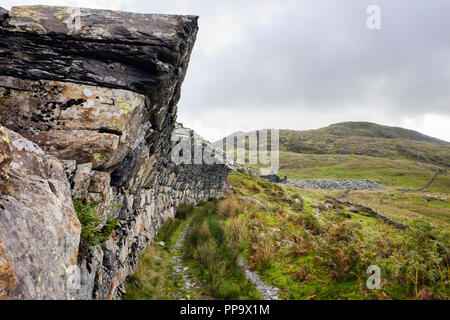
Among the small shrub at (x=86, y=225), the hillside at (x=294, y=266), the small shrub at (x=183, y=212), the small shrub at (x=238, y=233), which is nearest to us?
the small shrub at (x=86, y=225)

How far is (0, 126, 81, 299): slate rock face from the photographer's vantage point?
2.24 m

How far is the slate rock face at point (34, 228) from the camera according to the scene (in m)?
2.24

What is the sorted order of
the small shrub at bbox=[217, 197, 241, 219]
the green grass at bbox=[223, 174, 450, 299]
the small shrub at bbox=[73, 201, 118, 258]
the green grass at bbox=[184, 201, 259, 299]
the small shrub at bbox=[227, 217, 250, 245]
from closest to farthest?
1. the small shrub at bbox=[73, 201, 118, 258]
2. the green grass at bbox=[223, 174, 450, 299]
3. the green grass at bbox=[184, 201, 259, 299]
4. the small shrub at bbox=[227, 217, 250, 245]
5. the small shrub at bbox=[217, 197, 241, 219]

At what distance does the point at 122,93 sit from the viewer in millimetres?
4910

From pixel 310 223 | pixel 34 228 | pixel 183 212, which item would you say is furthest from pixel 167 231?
pixel 34 228

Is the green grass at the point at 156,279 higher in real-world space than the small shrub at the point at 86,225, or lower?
lower

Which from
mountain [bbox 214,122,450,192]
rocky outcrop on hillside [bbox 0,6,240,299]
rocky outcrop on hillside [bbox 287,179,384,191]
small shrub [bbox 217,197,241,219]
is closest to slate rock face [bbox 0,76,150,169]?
rocky outcrop on hillside [bbox 0,6,240,299]

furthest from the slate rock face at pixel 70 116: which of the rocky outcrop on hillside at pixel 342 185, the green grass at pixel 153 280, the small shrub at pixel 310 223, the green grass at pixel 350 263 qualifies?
the rocky outcrop on hillside at pixel 342 185

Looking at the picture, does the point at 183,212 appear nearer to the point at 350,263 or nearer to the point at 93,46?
the point at 350,263

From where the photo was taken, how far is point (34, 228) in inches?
103

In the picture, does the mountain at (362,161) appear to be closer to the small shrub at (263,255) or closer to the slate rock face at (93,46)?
the small shrub at (263,255)

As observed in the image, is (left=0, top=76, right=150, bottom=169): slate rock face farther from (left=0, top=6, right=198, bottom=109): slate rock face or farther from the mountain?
the mountain

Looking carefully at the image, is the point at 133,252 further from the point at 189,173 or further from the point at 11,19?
the point at 189,173
